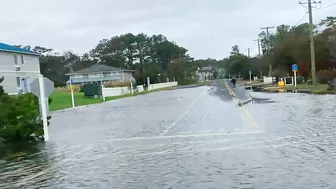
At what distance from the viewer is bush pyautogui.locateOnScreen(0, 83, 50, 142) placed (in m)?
16.7

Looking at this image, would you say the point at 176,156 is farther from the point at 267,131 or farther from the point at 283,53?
the point at 283,53

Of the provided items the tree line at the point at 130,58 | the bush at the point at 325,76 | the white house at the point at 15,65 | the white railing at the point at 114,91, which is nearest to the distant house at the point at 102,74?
the tree line at the point at 130,58

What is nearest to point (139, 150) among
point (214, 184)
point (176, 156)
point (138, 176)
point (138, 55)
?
point (176, 156)

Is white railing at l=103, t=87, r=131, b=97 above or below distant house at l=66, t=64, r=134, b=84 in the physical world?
below

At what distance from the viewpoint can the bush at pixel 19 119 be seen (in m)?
16.7

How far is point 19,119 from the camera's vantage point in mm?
16766

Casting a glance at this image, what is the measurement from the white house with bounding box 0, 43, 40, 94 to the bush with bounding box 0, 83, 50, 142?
36.9 metres

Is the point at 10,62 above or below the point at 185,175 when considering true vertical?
Result: above

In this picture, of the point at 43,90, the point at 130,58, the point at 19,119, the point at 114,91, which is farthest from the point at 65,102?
the point at 130,58

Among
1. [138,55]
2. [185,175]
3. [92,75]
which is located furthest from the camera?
[138,55]

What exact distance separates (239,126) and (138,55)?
429ft

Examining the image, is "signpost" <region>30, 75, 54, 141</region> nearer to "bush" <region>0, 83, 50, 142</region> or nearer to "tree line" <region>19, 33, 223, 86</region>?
"bush" <region>0, 83, 50, 142</region>

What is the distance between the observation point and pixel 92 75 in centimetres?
11619

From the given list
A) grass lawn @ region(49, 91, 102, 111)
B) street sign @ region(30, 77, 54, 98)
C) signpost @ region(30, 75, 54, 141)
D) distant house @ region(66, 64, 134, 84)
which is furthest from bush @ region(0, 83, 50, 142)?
distant house @ region(66, 64, 134, 84)
